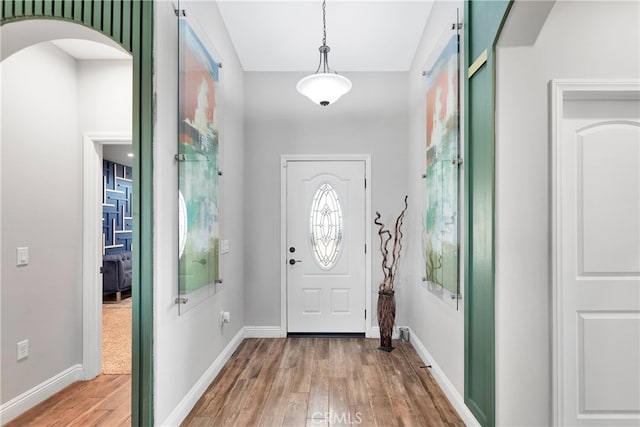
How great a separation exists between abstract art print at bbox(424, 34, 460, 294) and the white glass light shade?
732 millimetres

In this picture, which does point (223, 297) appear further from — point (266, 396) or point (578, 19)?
point (578, 19)

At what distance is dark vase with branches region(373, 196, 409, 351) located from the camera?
3.71 metres

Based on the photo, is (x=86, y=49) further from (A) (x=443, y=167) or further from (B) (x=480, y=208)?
(B) (x=480, y=208)

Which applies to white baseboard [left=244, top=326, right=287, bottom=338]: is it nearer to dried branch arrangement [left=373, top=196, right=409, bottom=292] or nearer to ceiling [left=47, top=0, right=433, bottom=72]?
dried branch arrangement [left=373, top=196, right=409, bottom=292]

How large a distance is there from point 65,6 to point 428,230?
2.97m

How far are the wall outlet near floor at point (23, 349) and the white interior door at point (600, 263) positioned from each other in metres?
3.37

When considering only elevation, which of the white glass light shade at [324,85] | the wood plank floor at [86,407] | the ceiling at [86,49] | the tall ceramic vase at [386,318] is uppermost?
the ceiling at [86,49]

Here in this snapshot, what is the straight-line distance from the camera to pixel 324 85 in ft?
9.12

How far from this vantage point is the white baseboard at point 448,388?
2284 mm

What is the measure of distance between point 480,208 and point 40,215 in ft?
9.85

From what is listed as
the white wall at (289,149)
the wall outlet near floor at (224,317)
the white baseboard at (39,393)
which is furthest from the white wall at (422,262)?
the white baseboard at (39,393)

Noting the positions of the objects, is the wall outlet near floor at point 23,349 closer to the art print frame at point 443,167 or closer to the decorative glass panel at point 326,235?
the decorative glass panel at point 326,235

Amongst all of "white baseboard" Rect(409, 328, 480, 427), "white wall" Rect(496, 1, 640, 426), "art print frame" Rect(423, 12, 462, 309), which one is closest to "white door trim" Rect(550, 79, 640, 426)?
"white wall" Rect(496, 1, 640, 426)

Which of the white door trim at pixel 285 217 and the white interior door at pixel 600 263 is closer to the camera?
the white interior door at pixel 600 263
